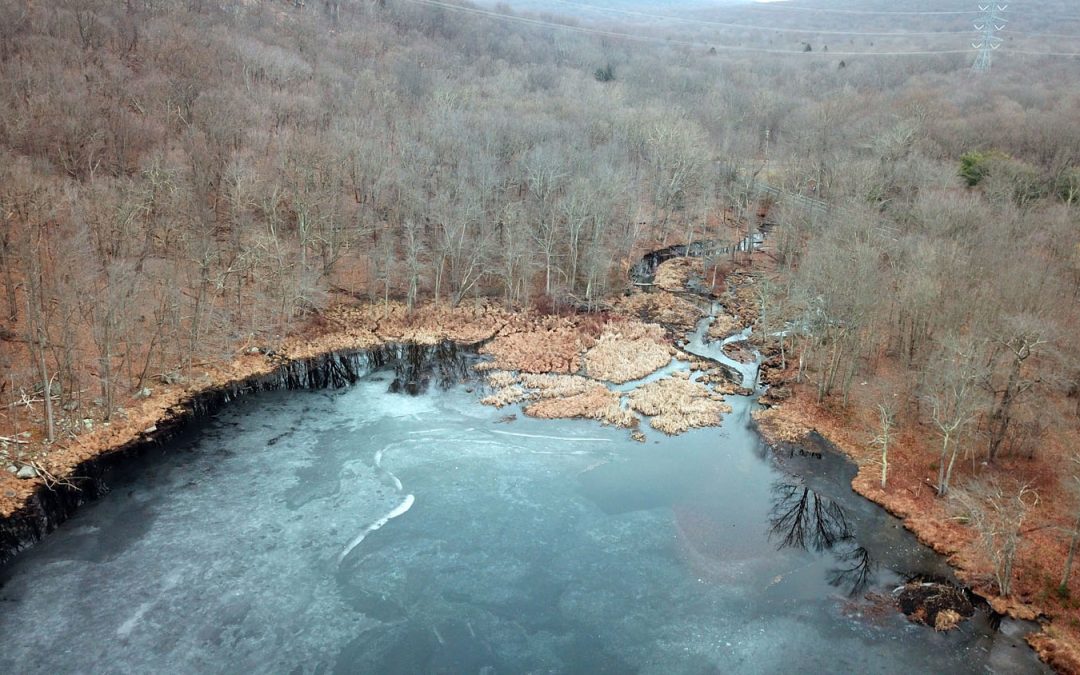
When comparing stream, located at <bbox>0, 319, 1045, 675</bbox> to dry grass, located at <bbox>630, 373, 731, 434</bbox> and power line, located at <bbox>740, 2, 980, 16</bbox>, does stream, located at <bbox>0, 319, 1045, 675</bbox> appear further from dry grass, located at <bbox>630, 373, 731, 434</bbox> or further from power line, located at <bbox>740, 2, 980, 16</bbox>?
power line, located at <bbox>740, 2, 980, 16</bbox>

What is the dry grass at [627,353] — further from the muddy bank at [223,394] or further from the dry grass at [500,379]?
the muddy bank at [223,394]

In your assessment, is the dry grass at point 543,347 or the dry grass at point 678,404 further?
the dry grass at point 543,347

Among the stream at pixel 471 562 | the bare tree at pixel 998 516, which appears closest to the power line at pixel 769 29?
the bare tree at pixel 998 516

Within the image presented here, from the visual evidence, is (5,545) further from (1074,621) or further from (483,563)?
(1074,621)

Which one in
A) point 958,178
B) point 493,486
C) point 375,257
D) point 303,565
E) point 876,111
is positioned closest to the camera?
point 303,565

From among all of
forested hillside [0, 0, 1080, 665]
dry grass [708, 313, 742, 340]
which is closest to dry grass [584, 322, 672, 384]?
dry grass [708, 313, 742, 340]

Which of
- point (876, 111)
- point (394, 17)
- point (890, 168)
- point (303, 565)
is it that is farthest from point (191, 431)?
point (394, 17)
